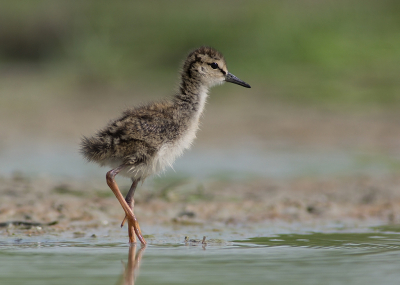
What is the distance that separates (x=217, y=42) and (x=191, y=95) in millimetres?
10080

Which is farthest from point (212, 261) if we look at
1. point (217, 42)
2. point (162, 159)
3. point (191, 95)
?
point (217, 42)

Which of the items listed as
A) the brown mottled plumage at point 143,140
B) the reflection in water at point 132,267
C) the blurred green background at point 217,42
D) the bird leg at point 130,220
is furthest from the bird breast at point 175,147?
the blurred green background at point 217,42

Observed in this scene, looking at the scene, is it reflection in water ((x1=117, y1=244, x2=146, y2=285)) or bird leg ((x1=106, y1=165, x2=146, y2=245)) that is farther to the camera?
bird leg ((x1=106, y1=165, x2=146, y2=245))

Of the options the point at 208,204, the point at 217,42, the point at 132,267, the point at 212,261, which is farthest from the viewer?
the point at 217,42

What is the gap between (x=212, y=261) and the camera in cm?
449

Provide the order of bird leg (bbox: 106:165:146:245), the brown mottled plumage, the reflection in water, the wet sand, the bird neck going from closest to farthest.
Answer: the reflection in water < bird leg (bbox: 106:165:146:245) < the brown mottled plumage < the bird neck < the wet sand

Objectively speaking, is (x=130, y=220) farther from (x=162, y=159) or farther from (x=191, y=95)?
(x=191, y=95)

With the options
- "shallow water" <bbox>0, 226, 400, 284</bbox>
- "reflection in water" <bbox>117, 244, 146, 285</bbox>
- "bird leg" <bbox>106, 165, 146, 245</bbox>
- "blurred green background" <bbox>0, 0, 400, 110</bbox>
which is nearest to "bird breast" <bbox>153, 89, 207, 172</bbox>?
"bird leg" <bbox>106, 165, 146, 245</bbox>

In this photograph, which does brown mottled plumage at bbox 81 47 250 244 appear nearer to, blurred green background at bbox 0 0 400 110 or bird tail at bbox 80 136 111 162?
bird tail at bbox 80 136 111 162

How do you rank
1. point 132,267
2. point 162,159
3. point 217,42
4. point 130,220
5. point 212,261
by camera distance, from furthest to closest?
1. point 217,42
2. point 162,159
3. point 130,220
4. point 212,261
5. point 132,267

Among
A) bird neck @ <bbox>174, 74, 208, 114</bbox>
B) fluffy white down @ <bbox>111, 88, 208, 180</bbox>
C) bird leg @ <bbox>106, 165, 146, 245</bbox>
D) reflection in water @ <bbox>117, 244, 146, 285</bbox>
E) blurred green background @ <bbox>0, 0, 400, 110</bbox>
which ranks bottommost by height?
reflection in water @ <bbox>117, 244, 146, 285</bbox>

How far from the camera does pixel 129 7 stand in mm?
17688

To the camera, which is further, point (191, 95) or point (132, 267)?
point (191, 95)

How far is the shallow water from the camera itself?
3969 millimetres
